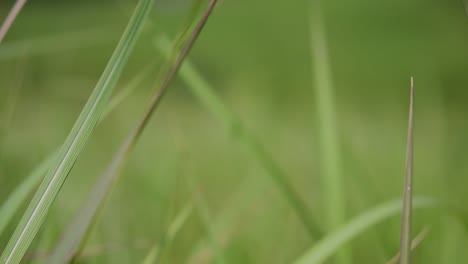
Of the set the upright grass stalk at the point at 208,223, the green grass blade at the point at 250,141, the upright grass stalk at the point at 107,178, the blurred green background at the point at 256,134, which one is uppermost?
the upright grass stalk at the point at 107,178

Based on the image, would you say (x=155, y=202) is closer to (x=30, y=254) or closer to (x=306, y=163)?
(x=30, y=254)

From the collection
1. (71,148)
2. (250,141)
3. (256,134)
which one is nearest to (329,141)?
(250,141)

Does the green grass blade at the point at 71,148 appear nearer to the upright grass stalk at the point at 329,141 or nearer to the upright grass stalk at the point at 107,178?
the upright grass stalk at the point at 107,178

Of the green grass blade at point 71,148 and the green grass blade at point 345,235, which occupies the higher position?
the green grass blade at point 71,148

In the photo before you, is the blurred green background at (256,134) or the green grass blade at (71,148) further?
the blurred green background at (256,134)

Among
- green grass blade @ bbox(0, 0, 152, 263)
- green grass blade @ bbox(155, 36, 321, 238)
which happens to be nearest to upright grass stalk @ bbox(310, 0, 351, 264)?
green grass blade @ bbox(155, 36, 321, 238)

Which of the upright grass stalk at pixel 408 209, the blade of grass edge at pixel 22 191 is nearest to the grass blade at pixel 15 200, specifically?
the blade of grass edge at pixel 22 191
